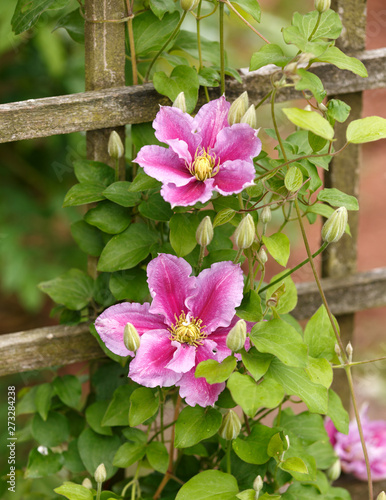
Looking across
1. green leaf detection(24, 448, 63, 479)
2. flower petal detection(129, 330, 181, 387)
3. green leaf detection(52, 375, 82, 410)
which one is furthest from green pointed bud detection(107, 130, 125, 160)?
green leaf detection(24, 448, 63, 479)

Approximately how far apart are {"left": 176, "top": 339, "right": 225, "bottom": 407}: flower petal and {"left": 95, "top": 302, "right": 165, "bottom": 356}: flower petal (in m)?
0.07

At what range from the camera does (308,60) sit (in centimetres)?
77

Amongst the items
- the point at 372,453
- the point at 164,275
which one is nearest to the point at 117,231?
the point at 164,275

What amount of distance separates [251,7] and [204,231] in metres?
0.29

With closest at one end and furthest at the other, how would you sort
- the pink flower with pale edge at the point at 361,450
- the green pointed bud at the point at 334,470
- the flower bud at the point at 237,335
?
the flower bud at the point at 237,335
the green pointed bud at the point at 334,470
the pink flower with pale edge at the point at 361,450

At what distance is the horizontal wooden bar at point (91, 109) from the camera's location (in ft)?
2.86

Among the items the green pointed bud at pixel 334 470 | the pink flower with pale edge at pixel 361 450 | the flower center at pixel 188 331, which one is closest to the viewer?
the flower center at pixel 188 331

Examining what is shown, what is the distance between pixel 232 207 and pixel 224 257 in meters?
0.07

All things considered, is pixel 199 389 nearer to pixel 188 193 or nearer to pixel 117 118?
pixel 188 193

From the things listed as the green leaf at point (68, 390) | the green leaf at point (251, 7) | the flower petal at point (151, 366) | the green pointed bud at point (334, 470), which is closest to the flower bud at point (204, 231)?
the flower petal at point (151, 366)

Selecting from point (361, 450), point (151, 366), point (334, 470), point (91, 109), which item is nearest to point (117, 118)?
point (91, 109)

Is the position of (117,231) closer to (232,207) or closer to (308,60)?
(232,207)

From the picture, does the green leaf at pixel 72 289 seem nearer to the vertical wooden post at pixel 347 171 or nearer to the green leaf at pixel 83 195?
the green leaf at pixel 83 195

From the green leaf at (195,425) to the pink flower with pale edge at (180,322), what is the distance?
0.17 ft
